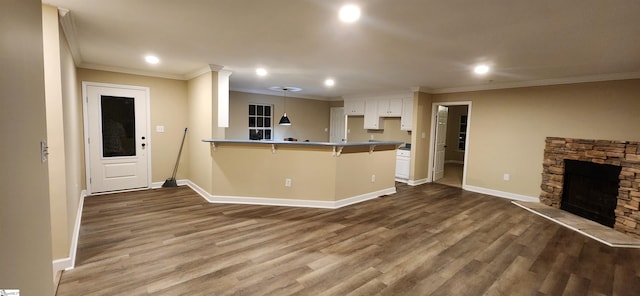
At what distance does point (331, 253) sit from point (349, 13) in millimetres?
2208

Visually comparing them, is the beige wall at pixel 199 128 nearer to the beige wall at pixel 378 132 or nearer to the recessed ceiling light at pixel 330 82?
the recessed ceiling light at pixel 330 82

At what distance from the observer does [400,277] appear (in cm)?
246

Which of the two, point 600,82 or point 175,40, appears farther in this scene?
point 600,82

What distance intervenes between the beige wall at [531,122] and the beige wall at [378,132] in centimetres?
137

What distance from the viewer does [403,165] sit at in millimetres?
6555

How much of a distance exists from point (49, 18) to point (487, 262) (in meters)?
4.39

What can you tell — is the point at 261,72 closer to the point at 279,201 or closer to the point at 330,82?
the point at 330,82

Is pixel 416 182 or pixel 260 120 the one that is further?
pixel 260 120

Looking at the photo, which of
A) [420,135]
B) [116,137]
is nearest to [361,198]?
[420,135]

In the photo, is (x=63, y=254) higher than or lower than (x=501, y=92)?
lower

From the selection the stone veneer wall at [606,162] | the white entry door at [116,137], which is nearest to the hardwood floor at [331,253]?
the white entry door at [116,137]

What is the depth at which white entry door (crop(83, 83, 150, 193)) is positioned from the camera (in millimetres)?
4680

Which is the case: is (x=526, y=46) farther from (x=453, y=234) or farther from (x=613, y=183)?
(x=613, y=183)

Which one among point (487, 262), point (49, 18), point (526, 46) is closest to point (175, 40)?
point (49, 18)
